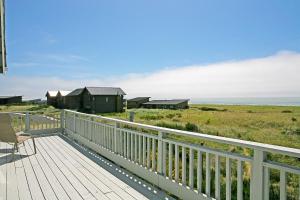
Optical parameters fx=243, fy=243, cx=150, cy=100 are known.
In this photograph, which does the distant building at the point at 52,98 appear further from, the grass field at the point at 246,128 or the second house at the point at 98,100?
the grass field at the point at 246,128

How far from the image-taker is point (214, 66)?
90.9 ft

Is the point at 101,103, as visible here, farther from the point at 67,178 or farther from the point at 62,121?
the point at 67,178

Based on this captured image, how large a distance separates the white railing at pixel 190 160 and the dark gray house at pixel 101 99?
90.1ft

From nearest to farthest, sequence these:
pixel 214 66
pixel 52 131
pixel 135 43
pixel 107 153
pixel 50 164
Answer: pixel 50 164 < pixel 107 153 < pixel 52 131 < pixel 135 43 < pixel 214 66

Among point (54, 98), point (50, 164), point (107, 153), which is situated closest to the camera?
point (50, 164)

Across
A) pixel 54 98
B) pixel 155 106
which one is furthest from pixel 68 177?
pixel 155 106

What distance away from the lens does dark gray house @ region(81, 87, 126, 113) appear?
34.8 meters

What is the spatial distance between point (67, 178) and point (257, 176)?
313 centimetres

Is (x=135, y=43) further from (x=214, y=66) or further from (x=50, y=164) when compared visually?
(x=214, y=66)

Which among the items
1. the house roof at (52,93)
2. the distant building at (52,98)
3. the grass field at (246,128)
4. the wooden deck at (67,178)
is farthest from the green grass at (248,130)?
the house roof at (52,93)

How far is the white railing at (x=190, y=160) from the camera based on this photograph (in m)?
2.11

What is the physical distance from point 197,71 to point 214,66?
300cm

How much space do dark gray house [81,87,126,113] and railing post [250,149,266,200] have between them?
110ft

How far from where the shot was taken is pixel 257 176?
84.1 inches
